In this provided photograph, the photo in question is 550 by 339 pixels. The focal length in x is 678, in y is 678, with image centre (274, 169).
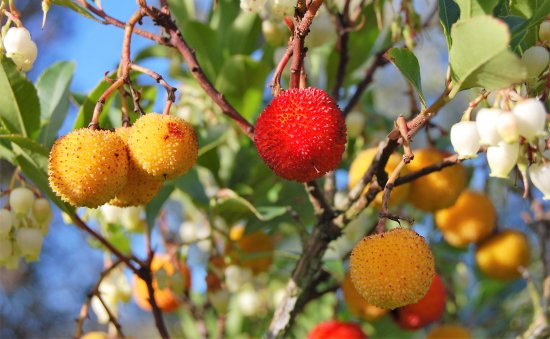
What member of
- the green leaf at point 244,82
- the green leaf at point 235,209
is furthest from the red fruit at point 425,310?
the green leaf at point 244,82

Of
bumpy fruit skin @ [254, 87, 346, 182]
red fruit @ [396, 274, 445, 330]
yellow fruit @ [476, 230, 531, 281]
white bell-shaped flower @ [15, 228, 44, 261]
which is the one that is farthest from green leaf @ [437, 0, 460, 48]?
yellow fruit @ [476, 230, 531, 281]

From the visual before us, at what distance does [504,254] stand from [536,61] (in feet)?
3.48

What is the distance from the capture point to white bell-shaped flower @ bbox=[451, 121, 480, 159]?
711mm

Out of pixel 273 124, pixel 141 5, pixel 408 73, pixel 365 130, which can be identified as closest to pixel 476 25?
pixel 408 73

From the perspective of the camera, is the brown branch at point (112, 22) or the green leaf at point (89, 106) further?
the green leaf at point (89, 106)

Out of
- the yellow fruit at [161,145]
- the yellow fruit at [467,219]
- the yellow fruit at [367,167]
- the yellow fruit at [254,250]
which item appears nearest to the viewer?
the yellow fruit at [161,145]

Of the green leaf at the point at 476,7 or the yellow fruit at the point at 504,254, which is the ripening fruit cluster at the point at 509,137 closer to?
the green leaf at the point at 476,7

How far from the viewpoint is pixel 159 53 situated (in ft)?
5.42

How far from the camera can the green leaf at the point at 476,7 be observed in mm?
680

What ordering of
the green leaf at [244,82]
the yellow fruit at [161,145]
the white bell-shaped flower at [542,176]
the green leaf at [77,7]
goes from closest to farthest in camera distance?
the white bell-shaped flower at [542,176], the yellow fruit at [161,145], the green leaf at [77,7], the green leaf at [244,82]

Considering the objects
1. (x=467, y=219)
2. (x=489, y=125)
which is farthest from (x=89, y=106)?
(x=467, y=219)

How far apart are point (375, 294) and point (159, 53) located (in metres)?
1.08

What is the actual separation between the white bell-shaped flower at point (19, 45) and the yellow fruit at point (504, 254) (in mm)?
1232

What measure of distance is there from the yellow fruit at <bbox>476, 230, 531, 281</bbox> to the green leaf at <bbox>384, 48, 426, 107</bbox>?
3.44ft
